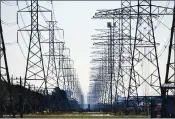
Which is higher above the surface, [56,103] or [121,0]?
[121,0]

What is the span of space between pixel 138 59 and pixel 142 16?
14.8 feet

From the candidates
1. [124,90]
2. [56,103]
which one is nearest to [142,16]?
[124,90]

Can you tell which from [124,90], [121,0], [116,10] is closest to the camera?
[116,10]

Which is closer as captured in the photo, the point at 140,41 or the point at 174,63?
the point at 174,63

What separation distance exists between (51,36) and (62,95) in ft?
54.5

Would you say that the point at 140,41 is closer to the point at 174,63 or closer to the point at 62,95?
the point at 174,63

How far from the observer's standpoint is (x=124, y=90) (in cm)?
5888

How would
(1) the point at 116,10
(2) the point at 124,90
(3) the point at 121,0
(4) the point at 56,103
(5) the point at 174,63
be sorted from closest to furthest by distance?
(5) the point at 174,63
(1) the point at 116,10
(3) the point at 121,0
(2) the point at 124,90
(4) the point at 56,103

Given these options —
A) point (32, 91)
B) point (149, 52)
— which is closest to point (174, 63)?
point (149, 52)

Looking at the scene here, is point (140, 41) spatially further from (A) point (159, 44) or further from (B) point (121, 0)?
(B) point (121, 0)

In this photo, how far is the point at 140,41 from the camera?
1683 inches

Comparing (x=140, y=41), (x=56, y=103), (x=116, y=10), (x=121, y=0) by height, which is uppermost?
(x=121, y=0)

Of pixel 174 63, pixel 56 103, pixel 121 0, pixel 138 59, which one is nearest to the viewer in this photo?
pixel 174 63

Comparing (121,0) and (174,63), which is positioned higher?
(121,0)
